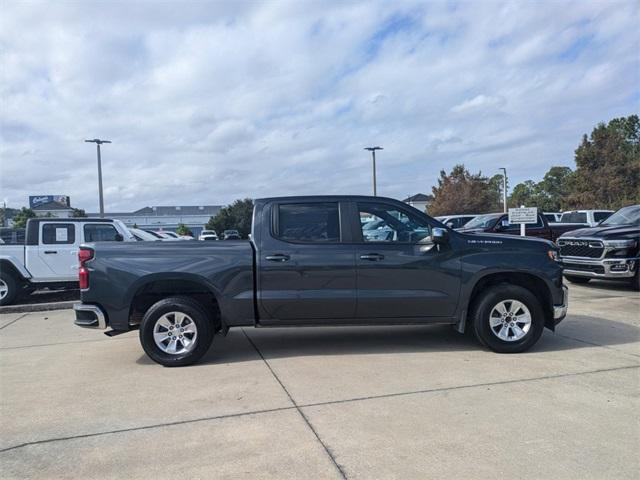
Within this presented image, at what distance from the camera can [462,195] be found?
4703 cm

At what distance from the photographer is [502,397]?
14.6ft

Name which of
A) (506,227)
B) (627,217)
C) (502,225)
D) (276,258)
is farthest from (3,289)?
(506,227)

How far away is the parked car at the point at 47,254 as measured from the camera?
33.9 ft

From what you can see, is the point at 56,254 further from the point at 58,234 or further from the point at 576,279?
the point at 576,279

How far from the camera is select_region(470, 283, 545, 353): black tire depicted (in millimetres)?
5836

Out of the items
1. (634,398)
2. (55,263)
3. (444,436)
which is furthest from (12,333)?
(634,398)

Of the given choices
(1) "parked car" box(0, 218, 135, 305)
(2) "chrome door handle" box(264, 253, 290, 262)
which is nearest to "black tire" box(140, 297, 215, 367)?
(2) "chrome door handle" box(264, 253, 290, 262)

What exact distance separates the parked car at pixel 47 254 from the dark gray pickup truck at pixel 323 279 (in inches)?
221

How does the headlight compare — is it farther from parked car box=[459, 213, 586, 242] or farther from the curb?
the curb

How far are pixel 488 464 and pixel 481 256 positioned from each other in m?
3.00

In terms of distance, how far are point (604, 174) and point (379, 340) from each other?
40372mm

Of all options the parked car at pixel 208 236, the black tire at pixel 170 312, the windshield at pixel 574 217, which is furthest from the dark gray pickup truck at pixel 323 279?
the windshield at pixel 574 217

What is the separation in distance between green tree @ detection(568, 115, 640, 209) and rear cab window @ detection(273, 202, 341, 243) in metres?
39.9

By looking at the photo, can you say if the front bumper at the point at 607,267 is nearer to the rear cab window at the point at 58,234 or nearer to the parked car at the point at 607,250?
the parked car at the point at 607,250
